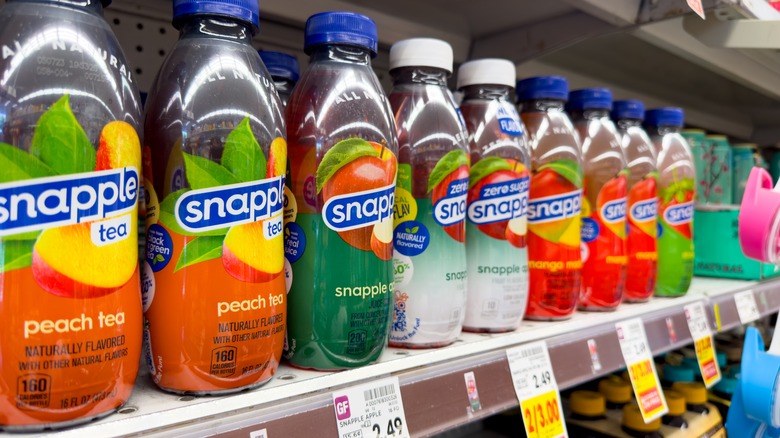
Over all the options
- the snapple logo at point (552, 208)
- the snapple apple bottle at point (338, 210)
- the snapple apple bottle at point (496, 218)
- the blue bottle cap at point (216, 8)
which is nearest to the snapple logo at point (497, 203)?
the snapple apple bottle at point (496, 218)

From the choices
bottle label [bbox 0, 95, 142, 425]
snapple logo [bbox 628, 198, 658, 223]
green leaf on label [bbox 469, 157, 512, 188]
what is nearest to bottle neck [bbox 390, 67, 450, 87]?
green leaf on label [bbox 469, 157, 512, 188]

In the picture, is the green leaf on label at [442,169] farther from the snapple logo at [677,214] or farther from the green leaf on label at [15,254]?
the snapple logo at [677,214]

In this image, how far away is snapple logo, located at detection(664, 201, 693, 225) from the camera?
52.8 inches

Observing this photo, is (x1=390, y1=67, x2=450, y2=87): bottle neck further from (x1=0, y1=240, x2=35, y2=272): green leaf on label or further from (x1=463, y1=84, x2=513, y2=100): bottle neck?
(x1=0, y1=240, x2=35, y2=272): green leaf on label

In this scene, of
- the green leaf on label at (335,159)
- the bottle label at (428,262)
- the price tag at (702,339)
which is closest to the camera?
the green leaf on label at (335,159)

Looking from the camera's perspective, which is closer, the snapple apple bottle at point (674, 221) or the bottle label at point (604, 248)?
the bottle label at point (604, 248)

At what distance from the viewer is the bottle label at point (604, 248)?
1148 millimetres

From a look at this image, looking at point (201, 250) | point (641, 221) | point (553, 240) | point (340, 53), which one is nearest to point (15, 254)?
point (201, 250)

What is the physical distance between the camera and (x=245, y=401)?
604 millimetres

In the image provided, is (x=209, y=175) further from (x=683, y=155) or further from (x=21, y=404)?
(x=683, y=155)

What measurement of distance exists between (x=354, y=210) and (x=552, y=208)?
461 mm

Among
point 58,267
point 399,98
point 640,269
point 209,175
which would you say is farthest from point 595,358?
point 58,267

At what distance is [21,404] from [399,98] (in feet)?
Result: 1.93

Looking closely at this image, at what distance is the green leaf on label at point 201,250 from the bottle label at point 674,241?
3.49 feet
